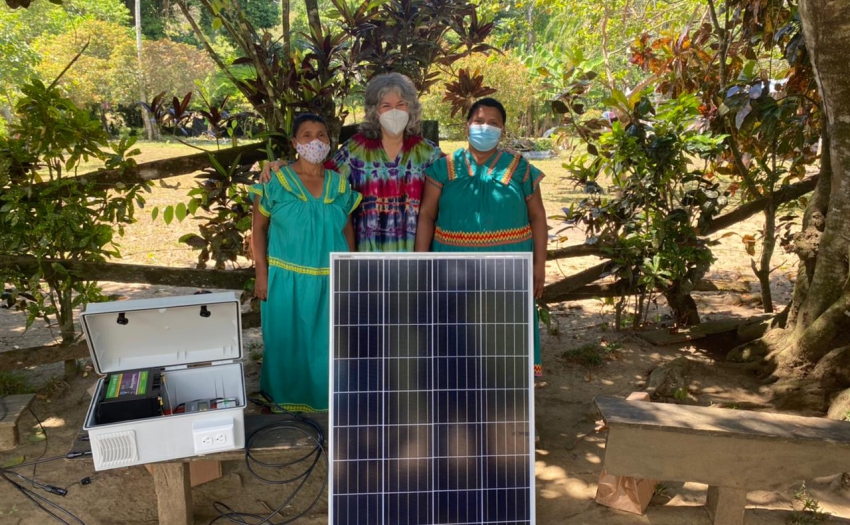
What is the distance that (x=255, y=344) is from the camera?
552 centimetres

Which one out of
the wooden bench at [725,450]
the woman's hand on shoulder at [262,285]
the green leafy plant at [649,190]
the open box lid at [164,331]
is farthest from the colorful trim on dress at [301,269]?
the green leafy plant at [649,190]

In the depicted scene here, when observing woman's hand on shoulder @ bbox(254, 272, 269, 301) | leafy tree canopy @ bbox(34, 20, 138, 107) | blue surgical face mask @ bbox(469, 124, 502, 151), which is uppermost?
leafy tree canopy @ bbox(34, 20, 138, 107)

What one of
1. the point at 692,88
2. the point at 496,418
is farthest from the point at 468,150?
the point at 692,88

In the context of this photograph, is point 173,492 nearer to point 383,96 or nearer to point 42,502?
point 42,502

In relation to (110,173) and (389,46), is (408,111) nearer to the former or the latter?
(389,46)

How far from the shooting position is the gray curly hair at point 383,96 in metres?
3.63

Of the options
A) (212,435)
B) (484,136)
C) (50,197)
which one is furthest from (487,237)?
(50,197)

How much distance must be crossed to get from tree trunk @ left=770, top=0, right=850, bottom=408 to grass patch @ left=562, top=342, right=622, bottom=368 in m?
1.18

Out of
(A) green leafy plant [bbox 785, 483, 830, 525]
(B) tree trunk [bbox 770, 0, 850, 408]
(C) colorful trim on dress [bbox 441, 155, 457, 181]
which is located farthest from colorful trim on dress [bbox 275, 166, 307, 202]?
(B) tree trunk [bbox 770, 0, 850, 408]

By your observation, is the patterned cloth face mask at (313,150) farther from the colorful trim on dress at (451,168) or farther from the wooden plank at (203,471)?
the wooden plank at (203,471)

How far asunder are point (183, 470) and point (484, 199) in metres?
2.06

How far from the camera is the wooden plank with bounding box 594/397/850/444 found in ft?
9.60

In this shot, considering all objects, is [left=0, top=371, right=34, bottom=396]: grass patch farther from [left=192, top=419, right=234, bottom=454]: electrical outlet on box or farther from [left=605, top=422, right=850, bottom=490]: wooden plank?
[left=605, top=422, right=850, bottom=490]: wooden plank

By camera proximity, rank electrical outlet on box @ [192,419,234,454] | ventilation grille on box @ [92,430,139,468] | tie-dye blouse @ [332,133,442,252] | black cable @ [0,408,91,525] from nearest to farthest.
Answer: ventilation grille on box @ [92,430,139,468] → electrical outlet on box @ [192,419,234,454] → black cable @ [0,408,91,525] → tie-dye blouse @ [332,133,442,252]
